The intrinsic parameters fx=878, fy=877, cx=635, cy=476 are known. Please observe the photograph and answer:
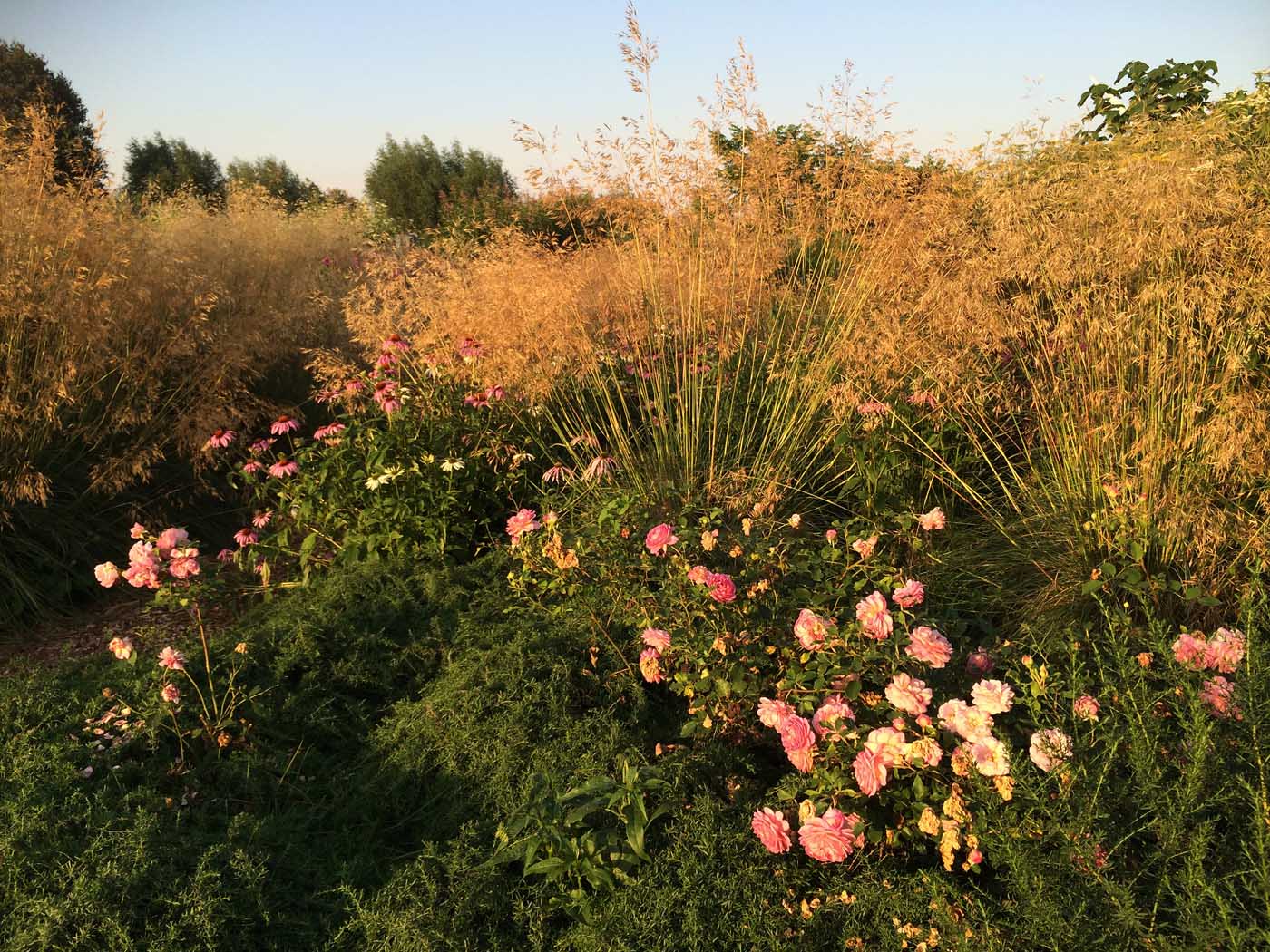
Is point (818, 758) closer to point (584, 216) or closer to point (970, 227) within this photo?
point (970, 227)

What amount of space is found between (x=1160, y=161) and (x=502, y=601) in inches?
107

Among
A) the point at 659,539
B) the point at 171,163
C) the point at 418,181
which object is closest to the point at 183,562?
the point at 659,539

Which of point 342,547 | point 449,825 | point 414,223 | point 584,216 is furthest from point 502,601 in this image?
point 414,223

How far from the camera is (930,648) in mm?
2008

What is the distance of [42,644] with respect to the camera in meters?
3.51

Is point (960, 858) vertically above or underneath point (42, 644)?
underneath

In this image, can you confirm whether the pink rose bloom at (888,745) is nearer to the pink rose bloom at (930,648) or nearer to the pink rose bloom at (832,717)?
the pink rose bloom at (832,717)

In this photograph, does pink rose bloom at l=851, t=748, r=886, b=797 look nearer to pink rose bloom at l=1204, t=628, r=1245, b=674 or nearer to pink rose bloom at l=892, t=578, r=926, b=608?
pink rose bloom at l=892, t=578, r=926, b=608

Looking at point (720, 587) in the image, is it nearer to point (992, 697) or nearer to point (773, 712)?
point (773, 712)

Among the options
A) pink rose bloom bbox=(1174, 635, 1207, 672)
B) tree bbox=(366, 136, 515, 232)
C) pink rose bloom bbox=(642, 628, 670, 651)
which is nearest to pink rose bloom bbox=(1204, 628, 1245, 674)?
pink rose bloom bbox=(1174, 635, 1207, 672)

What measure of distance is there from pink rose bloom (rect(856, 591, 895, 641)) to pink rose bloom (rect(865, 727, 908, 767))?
27cm

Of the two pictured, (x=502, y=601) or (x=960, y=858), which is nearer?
(x=960, y=858)

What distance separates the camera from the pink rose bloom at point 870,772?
71.7 inches

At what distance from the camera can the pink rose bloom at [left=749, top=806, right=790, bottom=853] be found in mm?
1829
